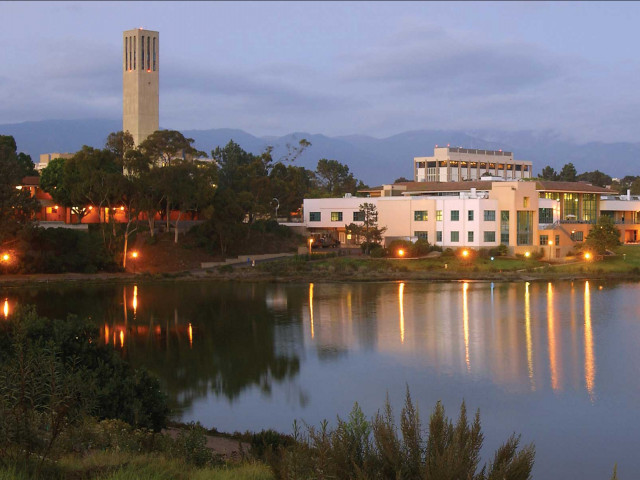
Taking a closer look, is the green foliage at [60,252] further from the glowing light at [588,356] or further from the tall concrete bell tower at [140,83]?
the glowing light at [588,356]

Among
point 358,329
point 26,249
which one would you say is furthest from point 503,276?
point 26,249

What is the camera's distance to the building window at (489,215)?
5775 cm

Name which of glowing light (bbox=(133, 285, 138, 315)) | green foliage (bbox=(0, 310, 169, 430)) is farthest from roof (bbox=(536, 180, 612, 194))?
green foliage (bbox=(0, 310, 169, 430))

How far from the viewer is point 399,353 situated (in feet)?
85.1

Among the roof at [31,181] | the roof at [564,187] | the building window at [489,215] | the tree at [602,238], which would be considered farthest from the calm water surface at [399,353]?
the roof at [31,181]

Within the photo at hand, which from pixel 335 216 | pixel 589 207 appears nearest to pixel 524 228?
pixel 589 207

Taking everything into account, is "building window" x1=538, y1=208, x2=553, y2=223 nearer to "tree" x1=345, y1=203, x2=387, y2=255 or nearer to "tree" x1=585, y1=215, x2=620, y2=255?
"tree" x1=585, y1=215, x2=620, y2=255

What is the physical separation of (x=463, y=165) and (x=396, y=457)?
121 m

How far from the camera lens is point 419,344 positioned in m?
27.6

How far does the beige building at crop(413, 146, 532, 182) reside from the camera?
124438 millimetres

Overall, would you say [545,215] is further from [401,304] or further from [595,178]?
[595,178]

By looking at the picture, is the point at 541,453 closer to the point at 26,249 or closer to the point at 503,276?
the point at 503,276

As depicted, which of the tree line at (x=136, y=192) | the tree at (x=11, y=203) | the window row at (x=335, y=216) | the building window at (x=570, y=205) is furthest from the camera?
the building window at (x=570, y=205)

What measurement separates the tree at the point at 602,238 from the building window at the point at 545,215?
5949 millimetres
